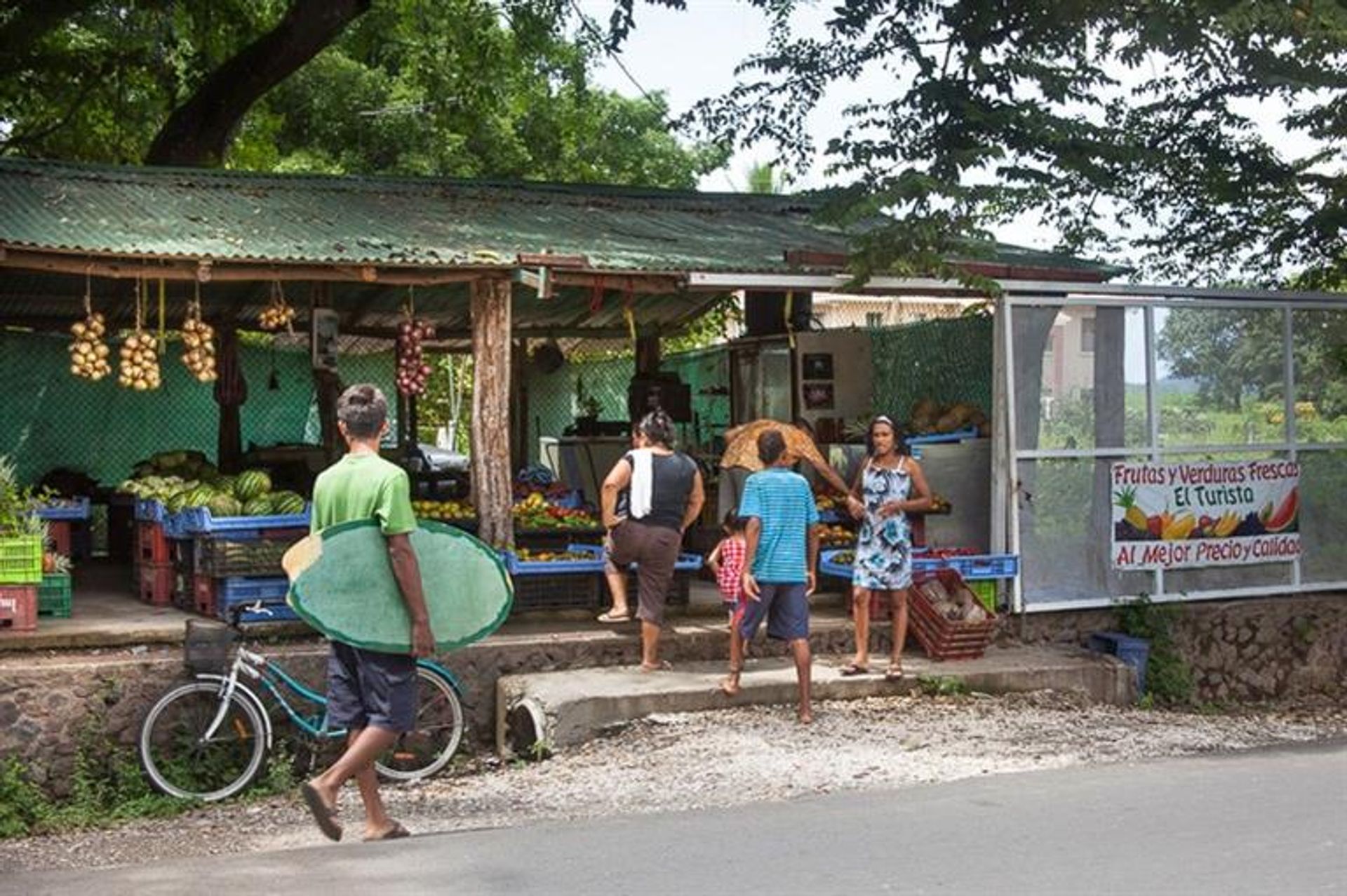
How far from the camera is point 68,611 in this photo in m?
11.7

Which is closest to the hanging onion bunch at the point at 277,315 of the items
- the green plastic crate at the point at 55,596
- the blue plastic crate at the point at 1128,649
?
the green plastic crate at the point at 55,596

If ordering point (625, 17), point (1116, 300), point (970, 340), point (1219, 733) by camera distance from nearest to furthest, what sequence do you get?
point (1219, 733) < point (1116, 300) < point (970, 340) < point (625, 17)

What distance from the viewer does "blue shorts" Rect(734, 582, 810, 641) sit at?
1045cm

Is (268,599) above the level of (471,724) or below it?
above

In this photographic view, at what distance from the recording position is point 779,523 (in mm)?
10398

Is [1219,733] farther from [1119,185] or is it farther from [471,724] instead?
[1119,185]

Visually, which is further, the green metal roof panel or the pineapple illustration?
the pineapple illustration

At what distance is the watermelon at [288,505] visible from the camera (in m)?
11.8

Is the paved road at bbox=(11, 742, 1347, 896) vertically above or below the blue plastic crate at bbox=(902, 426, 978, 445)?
below

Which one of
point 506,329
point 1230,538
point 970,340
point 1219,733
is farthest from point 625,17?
point 1219,733

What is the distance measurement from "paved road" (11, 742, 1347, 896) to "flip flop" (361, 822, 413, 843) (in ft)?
0.35

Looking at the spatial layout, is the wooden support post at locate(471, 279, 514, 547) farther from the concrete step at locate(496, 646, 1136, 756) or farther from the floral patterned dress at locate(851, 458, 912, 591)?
the floral patterned dress at locate(851, 458, 912, 591)

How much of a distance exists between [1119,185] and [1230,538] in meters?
3.78

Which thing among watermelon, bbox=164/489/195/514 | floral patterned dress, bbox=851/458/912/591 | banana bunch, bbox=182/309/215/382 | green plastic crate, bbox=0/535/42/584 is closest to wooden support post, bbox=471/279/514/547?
banana bunch, bbox=182/309/215/382
